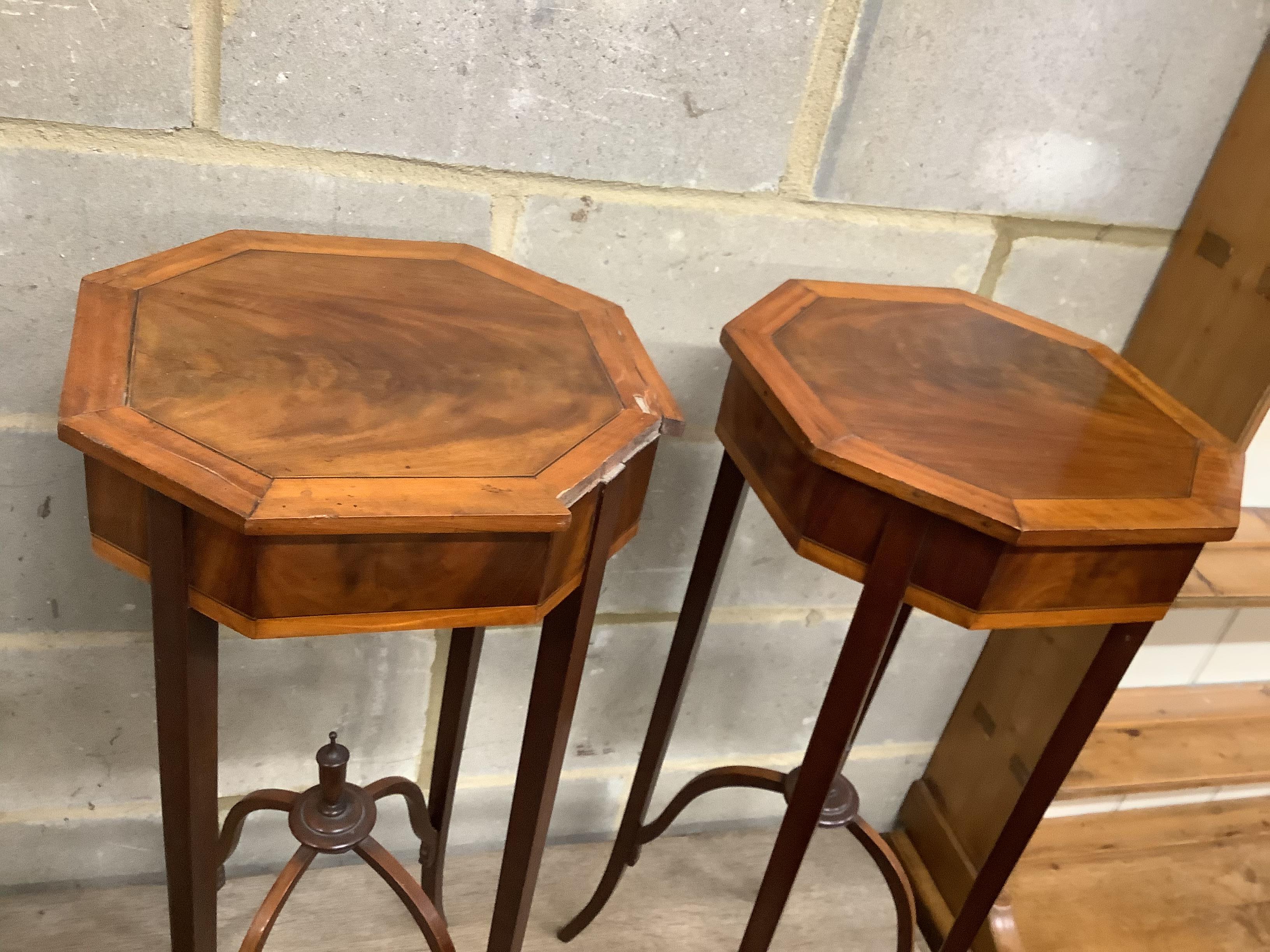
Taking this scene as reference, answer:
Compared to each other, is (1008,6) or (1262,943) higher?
(1008,6)

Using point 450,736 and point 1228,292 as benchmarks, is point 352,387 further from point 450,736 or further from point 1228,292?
point 1228,292

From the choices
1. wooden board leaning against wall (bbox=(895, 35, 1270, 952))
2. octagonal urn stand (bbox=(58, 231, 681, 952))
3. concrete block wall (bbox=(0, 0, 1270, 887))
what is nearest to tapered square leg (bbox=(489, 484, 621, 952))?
octagonal urn stand (bbox=(58, 231, 681, 952))

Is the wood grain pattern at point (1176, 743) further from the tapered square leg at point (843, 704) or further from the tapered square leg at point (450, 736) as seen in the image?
the tapered square leg at point (450, 736)

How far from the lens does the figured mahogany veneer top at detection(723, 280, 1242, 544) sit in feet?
2.30

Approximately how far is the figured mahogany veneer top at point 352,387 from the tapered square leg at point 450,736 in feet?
1.15

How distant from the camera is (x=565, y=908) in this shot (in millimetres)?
1354

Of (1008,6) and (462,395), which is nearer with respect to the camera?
(462,395)

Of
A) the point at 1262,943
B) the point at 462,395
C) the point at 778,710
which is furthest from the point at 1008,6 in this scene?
the point at 1262,943

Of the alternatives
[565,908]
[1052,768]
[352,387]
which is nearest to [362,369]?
[352,387]

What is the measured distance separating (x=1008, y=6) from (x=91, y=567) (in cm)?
110

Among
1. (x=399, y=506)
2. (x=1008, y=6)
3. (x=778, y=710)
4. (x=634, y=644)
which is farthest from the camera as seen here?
(x=778, y=710)

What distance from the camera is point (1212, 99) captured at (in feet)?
3.58

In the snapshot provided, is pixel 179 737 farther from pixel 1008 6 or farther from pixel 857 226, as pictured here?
pixel 1008 6

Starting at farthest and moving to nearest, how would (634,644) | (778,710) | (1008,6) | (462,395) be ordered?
(778,710), (634,644), (1008,6), (462,395)
